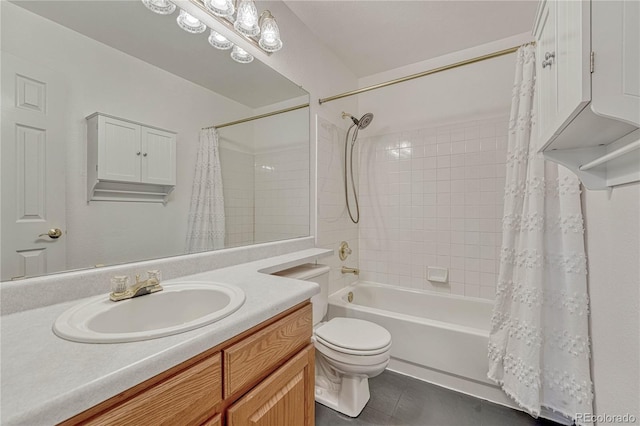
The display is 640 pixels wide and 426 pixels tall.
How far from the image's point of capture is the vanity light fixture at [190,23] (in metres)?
1.14

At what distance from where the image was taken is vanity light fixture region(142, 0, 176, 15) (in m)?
1.05

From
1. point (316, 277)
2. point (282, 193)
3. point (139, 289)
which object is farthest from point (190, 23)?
point (316, 277)

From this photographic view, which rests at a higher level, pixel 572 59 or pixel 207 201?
pixel 572 59

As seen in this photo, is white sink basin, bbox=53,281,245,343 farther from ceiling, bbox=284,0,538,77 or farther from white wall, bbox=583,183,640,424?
ceiling, bbox=284,0,538,77

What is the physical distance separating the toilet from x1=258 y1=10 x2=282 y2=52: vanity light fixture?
1.31m

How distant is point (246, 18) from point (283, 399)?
65.7 inches

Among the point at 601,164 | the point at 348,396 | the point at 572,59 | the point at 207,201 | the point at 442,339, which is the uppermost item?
the point at 572,59

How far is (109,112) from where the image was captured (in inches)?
36.6

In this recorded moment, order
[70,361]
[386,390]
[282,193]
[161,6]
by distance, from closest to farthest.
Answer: [70,361]
[161,6]
[386,390]
[282,193]

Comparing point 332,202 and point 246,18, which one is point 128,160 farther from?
point 332,202

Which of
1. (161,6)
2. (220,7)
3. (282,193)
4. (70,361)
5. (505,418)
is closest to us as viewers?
(70,361)

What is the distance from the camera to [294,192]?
1.88 m

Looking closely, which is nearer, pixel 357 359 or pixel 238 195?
pixel 357 359

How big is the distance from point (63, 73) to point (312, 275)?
4.38ft
